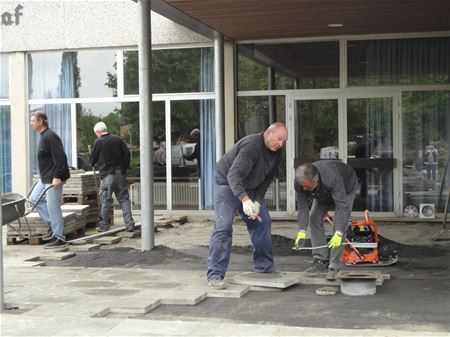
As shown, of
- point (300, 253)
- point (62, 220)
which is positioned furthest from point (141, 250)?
point (300, 253)

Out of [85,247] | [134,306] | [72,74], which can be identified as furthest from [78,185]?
[134,306]

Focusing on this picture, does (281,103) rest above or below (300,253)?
above

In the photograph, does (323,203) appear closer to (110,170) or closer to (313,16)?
(313,16)

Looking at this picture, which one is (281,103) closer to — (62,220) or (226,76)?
(226,76)

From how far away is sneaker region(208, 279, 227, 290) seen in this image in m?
8.08

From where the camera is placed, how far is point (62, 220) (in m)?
11.9

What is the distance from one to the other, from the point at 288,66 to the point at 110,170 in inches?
178

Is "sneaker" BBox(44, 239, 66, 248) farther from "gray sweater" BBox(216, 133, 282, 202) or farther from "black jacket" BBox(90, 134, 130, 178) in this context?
"gray sweater" BBox(216, 133, 282, 202)

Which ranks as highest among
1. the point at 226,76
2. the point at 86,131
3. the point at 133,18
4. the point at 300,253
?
the point at 133,18

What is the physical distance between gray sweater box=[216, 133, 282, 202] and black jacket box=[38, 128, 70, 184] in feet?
12.5

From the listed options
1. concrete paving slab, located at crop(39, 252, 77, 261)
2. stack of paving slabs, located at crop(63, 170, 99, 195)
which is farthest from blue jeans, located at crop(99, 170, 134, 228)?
concrete paving slab, located at crop(39, 252, 77, 261)

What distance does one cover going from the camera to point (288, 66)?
15508 millimetres

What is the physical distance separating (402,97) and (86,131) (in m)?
6.74

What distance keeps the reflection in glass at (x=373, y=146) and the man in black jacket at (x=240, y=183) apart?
693 cm
